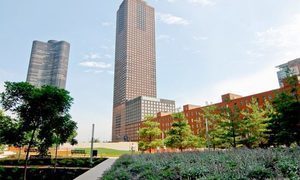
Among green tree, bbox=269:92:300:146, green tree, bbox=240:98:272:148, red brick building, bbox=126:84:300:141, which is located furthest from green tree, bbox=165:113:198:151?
green tree, bbox=269:92:300:146

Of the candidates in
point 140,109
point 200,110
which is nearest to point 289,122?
point 200,110

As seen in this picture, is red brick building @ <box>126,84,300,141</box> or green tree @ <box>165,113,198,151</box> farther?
red brick building @ <box>126,84,300,141</box>

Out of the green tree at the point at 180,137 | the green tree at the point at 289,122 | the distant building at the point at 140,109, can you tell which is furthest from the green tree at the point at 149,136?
the distant building at the point at 140,109

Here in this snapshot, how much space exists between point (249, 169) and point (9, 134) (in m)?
18.3

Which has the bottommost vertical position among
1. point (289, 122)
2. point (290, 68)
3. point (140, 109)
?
point (289, 122)

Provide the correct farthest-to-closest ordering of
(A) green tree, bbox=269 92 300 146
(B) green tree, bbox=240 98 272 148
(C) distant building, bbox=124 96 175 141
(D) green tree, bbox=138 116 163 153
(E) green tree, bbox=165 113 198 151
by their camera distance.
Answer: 1. (C) distant building, bbox=124 96 175 141
2. (D) green tree, bbox=138 116 163 153
3. (E) green tree, bbox=165 113 198 151
4. (B) green tree, bbox=240 98 272 148
5. (A) green tree, bbox=269 92 300 146

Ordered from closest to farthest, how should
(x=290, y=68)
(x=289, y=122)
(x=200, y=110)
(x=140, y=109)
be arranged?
(x=289, y=122) < (x=290, y=68) < (x=200, y=110) < (x=140, y=109)

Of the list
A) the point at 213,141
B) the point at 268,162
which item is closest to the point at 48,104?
the point at 268,162

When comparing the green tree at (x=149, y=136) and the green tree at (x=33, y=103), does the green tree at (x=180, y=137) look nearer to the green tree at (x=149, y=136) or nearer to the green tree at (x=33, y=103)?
the green tree at (x=149, y=136)

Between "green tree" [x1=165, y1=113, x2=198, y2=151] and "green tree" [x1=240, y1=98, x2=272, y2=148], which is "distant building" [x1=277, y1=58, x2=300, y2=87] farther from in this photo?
"green tree" [x1=165, y1=113, x2=198, y2=151]

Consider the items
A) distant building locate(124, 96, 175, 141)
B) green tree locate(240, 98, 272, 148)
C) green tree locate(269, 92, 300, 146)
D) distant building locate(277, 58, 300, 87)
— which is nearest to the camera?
green tree locate(269, 92, 300, 146)

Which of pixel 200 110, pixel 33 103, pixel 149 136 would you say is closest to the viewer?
pixel 33 103

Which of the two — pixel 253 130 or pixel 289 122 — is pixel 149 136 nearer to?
pixel 253 130

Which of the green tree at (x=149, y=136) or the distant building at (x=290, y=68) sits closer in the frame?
the distant building at (x=290, y=68)
